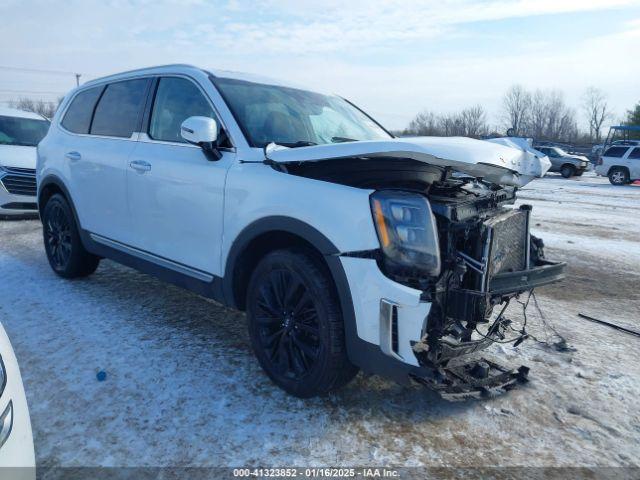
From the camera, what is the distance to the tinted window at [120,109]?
14.3 ft

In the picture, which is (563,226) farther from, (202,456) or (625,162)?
(625,162)

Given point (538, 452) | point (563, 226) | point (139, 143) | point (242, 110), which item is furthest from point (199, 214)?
point (563, 226)

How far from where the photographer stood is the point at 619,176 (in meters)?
23.7

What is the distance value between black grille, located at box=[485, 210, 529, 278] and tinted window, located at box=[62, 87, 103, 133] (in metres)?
3.91

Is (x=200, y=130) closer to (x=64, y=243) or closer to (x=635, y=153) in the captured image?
(x=64, y=243)

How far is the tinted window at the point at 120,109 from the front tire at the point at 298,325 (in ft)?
6.67

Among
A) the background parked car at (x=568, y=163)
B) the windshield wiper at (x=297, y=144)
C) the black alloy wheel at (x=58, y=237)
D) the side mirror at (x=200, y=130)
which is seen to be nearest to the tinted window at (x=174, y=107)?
the side mirror at (x=200, y=130)

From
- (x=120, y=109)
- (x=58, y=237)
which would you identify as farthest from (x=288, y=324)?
(x=58, y=237)

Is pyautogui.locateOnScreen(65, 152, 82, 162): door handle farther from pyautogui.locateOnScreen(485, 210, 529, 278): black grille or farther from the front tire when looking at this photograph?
pyautogui.locateOnScreen(485, 210, 529, 278): black grille

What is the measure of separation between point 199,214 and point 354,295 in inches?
55.2

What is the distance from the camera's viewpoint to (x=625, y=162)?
23.5m

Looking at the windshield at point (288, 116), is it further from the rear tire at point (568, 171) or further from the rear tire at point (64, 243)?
the rear tire at point (568, 171)

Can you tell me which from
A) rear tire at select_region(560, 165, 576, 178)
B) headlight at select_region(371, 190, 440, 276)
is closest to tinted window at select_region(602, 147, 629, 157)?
rear tire at select_region(560, 165, 576, 178)

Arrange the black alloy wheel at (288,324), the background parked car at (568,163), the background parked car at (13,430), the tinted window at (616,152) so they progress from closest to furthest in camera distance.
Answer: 1. the background parked car at (13,430)
2. the black alloy wheel at (288,324)
3. the tinted window at (616,152)
4. the background parked car at (568,163)
